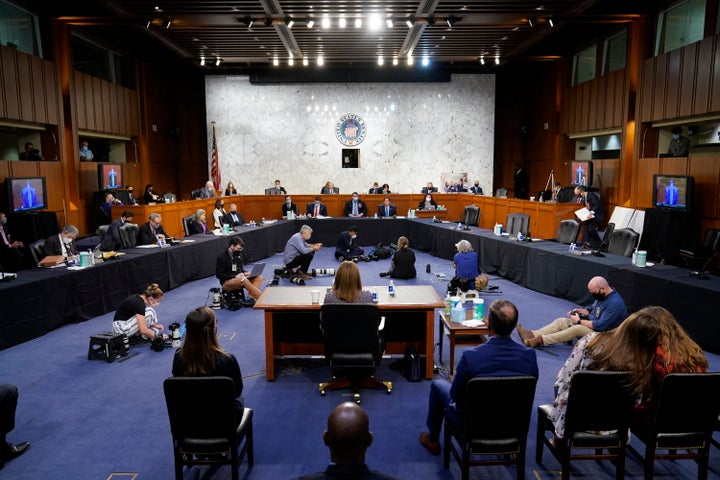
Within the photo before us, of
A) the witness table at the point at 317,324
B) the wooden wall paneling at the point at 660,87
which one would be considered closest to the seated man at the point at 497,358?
the witness table at the point at 317,324

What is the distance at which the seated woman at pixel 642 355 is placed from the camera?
10.2 ft

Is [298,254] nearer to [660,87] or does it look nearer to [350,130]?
[660,87]

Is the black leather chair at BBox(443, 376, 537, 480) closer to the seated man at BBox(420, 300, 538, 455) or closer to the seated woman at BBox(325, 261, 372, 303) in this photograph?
the seated man at BBox(420, 300, 538, 455)

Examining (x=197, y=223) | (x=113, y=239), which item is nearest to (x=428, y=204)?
(x=197, y=223)

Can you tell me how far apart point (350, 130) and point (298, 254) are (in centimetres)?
948

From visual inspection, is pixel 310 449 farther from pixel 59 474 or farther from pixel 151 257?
pixel 151 257

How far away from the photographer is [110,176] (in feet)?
43.5

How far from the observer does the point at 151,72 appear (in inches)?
642

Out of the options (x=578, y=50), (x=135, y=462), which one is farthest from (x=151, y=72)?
(x=135, y=462)

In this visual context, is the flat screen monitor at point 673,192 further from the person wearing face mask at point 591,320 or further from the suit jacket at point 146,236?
the suit jacket at point 146,236

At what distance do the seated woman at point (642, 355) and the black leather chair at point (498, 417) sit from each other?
33 centimetres

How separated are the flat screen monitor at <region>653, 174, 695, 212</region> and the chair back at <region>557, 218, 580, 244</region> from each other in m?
2.04

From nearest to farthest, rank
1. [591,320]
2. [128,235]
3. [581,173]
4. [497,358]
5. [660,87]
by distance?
[497,358] < [591,320] < [128,235] < [660,87] < [581,173]

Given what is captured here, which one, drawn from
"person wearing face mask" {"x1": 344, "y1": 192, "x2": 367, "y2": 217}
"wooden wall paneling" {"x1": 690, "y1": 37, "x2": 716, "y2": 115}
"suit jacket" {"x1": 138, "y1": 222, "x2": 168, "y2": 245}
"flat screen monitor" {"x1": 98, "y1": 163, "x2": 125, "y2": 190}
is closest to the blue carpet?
"suit jacket" {"x1": 138, "y1": 222, "x2": 168, "y2": 245}
